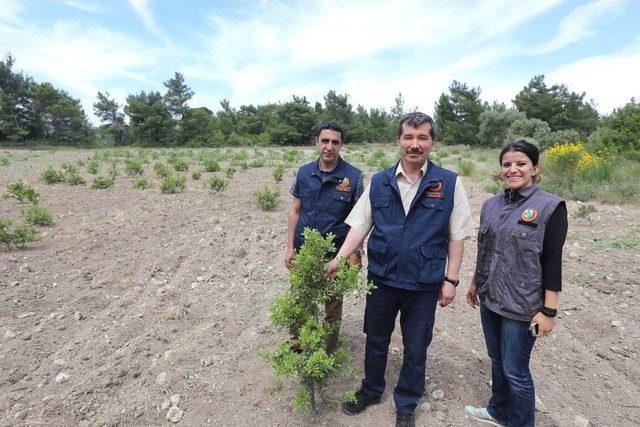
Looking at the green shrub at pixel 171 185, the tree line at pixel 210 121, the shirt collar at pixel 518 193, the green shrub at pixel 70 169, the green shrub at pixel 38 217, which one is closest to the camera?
the shirt collar at pixel 518 193

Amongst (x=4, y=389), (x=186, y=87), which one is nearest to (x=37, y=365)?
(x=4, y=389)

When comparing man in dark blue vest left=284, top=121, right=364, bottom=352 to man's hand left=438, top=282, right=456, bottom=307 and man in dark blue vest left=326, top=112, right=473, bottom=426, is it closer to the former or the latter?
man in dark blue vest left=326, top=112, right=473, bottom=426

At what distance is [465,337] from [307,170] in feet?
6.11

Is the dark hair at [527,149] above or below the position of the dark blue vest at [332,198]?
above

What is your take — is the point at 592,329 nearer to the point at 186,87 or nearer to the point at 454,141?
the point at 454,141

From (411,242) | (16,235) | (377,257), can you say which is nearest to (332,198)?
(377,257)

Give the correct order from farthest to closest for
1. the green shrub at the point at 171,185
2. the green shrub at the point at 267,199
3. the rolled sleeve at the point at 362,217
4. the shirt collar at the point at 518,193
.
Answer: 1. the green shrub at the point at 171,185
2. the green shrub at the point at 267,199
3. the rolled sleeve at the point at 362,217
4. the shirt collar at the point at 518,193

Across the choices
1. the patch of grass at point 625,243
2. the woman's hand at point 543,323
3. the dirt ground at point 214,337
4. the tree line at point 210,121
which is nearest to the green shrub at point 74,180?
the dirt ground at point 214,337

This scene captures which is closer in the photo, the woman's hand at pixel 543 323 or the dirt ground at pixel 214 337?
the woman's hand at pixel 543 323

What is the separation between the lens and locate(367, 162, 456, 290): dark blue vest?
2037 mm

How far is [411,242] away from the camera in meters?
2.04

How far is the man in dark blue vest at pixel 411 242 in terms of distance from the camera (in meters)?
2.04

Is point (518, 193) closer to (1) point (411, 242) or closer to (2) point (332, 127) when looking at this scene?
(1) point (411, 242)

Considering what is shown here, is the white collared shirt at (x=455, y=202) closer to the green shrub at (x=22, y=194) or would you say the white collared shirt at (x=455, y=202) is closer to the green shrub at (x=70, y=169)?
the green shrub at (x=22, y=194)
